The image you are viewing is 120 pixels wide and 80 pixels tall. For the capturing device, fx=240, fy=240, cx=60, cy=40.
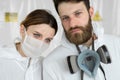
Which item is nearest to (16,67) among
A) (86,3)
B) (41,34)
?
(41,34)

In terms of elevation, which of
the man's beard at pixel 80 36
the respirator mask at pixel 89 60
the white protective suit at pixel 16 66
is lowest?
the white protective suit at pixel 16 66

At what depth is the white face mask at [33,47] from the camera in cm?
133

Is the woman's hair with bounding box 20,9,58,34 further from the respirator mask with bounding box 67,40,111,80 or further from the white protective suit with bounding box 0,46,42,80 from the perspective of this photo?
the respirator mask with bounding box 67,40,111,80

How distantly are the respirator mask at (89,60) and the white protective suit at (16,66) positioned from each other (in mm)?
237

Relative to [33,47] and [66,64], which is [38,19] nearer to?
[33,47]

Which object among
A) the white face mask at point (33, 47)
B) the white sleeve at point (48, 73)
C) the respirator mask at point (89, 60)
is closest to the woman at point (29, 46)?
the white face mask at point (33, 47)

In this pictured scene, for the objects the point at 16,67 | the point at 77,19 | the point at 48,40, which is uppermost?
the point at 77,19

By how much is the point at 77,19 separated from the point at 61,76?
0.28 m

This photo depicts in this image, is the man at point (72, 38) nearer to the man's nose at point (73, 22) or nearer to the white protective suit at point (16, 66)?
the man's nose at point (73, 22)

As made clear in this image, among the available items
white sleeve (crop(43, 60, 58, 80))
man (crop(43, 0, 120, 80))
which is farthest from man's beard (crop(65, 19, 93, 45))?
white sleeve (crop(43, 60, 58, 80))

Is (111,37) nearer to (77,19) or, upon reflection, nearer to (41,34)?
(77,19)

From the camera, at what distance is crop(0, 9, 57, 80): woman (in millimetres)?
1310

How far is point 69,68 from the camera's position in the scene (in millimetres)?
1125

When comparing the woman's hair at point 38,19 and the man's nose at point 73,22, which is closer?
the man's nose at point 73,22
